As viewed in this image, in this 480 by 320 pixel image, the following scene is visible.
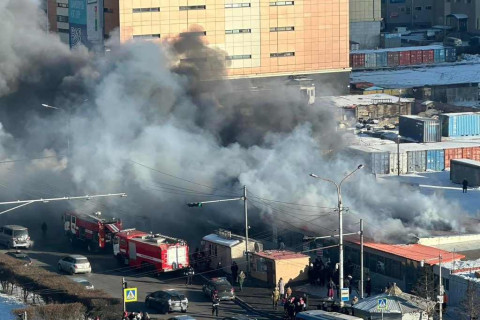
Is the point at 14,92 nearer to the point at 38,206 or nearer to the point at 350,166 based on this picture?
the point at 38,206

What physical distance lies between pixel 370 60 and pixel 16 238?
69.0 m

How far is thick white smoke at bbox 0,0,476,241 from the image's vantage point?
42062 millimetres

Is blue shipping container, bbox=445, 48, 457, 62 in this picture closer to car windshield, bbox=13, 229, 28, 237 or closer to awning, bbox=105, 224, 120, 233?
awning, bbox=105, 224, 120, 233

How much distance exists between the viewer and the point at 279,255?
37625mm

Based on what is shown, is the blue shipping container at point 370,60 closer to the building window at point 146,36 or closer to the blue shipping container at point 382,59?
the blue shipping container at point 382,59

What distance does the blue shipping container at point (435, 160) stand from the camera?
5531 cm

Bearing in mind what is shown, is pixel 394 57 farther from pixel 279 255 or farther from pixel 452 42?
pixel 279 255

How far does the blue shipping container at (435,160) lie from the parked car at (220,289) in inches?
850

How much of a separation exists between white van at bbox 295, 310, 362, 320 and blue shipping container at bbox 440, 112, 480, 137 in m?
32.2

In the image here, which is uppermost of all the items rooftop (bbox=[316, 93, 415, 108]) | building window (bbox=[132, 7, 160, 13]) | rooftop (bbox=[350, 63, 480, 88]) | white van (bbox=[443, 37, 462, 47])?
building window (bbox=[132, 7, 160, 13])

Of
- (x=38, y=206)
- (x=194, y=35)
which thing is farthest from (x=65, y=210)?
(x=194, y=35)

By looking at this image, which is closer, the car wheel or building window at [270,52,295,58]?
the car wheel

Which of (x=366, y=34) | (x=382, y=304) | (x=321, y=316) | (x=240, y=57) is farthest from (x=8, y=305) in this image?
(x=366, y=34)

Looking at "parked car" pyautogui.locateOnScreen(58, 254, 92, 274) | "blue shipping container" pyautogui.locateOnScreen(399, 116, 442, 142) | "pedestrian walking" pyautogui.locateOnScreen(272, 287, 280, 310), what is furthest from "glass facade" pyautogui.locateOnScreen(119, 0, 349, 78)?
"pedestrian walking" pyautogui.locateOnScreen(272, 287, 280, 310)
